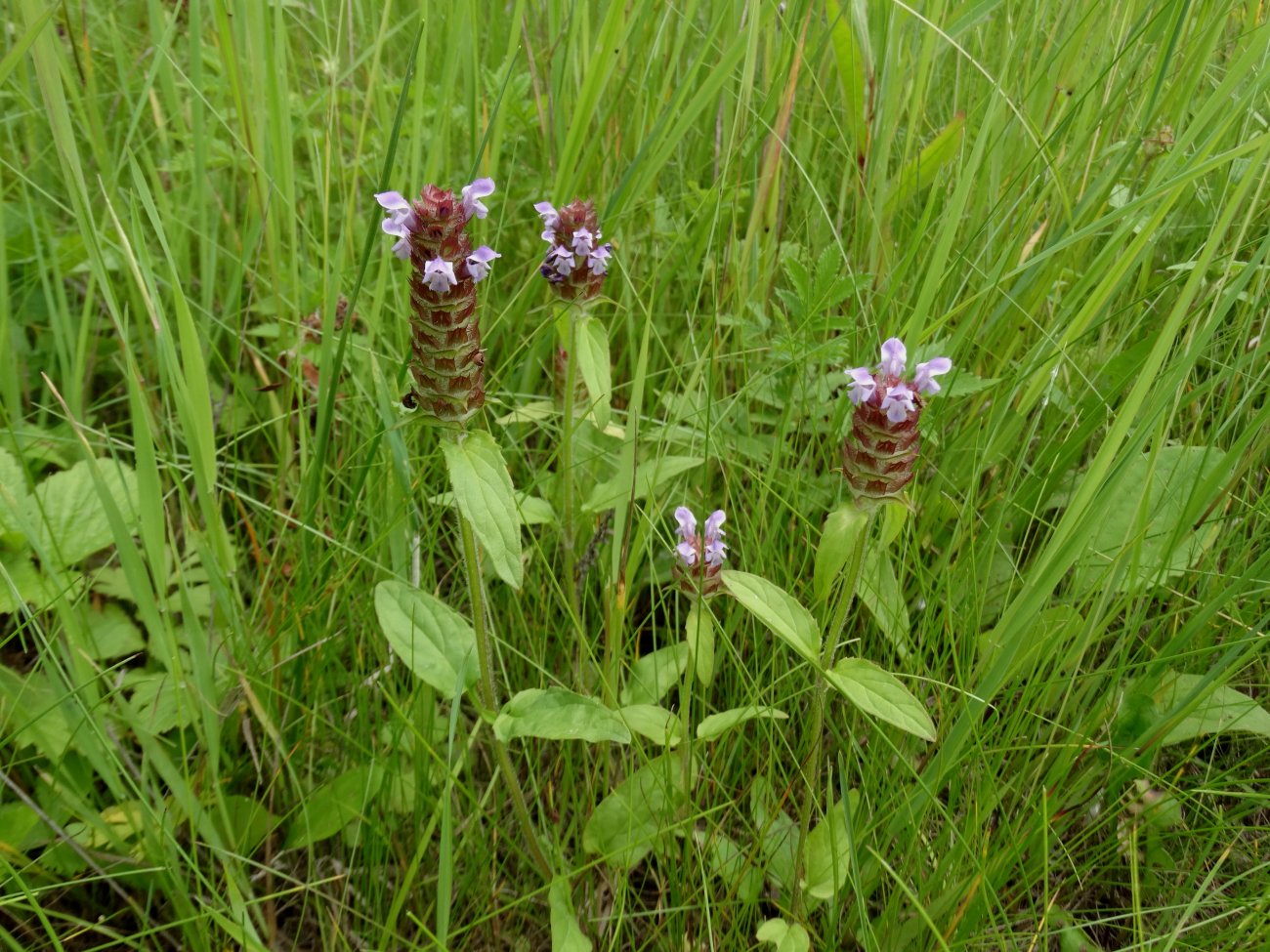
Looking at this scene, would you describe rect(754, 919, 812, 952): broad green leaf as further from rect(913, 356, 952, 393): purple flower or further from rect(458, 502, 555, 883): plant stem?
rect(913, 356, 952, 393): purple flower

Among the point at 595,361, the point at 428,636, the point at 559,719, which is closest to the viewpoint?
the point at 559,719

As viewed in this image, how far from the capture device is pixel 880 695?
1270mm

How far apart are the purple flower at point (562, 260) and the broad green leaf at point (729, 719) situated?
760mm

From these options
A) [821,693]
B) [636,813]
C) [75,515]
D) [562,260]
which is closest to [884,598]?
[821,693]

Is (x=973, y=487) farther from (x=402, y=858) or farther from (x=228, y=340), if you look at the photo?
(x=228, y=340)

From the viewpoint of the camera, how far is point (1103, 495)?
132 cm

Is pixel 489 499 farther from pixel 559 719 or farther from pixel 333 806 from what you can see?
pixel 333 806

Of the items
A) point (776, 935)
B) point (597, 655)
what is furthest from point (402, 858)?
point (776, 935)

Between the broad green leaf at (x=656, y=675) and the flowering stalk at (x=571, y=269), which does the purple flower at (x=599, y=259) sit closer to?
the flowering stalk at (x=571, y=269)

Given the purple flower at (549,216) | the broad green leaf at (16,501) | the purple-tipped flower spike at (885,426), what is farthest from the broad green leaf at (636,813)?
the broad green leaf at (16,501)

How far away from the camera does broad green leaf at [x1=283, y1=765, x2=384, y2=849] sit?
147 centimetres

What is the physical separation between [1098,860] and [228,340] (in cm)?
204

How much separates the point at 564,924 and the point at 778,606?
1.80ft

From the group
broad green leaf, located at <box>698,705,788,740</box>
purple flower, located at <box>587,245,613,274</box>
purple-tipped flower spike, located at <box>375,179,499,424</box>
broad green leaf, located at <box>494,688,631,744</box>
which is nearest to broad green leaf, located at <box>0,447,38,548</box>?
purple-tipped flower spike, located at <box>375,179,499,424</box>
